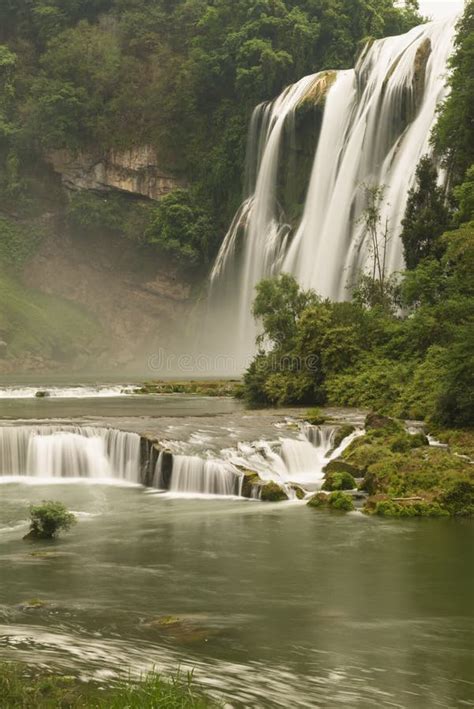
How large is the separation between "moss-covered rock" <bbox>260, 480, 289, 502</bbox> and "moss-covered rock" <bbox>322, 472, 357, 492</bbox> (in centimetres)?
119

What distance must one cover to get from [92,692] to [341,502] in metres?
11.8

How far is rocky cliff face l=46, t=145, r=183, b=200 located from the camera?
82312mm

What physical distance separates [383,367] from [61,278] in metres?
50.7

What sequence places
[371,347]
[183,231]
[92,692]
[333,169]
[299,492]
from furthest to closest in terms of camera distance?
[183,231], [333,169], [371,347], [299,492], [92,692]

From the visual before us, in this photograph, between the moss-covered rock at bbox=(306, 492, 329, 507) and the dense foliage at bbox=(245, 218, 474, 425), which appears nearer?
the moss-covered rock at bbox=(306, 492, 329, 507)

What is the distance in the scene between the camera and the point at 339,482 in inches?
920

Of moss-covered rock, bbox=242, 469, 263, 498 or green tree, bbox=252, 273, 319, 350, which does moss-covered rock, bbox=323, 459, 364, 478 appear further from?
green tree, bbox=252, 273, 319, 350

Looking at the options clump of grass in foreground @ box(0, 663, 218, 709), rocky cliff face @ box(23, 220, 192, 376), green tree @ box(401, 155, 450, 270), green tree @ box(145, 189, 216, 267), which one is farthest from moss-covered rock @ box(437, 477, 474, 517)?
rocky cliff face @ box(23, 220, 192, 376)

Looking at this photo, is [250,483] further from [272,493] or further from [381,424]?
[381,424]

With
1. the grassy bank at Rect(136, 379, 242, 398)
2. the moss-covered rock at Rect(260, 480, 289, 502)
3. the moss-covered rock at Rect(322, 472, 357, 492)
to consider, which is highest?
the grassy bank at Rect(136, 379, 242, 398)

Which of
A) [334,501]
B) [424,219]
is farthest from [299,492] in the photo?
[424,219]

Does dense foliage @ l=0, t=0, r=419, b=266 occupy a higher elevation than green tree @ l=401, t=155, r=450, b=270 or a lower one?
higher

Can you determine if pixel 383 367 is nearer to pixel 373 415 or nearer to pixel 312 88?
pixel 373 415

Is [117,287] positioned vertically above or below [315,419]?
above
